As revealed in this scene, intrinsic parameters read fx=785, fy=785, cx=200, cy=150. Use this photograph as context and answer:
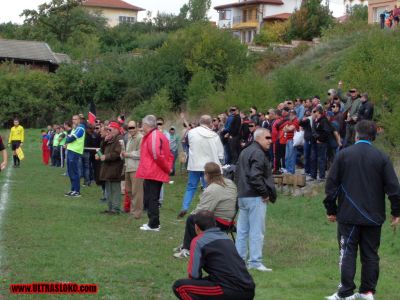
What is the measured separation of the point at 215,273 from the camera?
7457mm

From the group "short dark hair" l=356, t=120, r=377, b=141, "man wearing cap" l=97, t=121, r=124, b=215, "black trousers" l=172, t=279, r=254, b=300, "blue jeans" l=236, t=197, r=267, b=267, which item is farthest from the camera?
"man wearing cap" l=97, t=121, r=124, b=215

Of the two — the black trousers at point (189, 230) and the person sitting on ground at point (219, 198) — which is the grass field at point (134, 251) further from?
the person sitting on ground at point (219, 198)

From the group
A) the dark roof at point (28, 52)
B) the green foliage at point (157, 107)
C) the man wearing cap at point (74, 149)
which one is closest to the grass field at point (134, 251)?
the man wearing cap at point (74, 149)

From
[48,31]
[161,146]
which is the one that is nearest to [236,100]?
[161,146]

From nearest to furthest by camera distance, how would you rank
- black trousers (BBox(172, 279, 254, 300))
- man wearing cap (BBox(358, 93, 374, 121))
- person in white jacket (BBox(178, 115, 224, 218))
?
black trousers (BBox(172, 279, 254, 300)) → person in white jacket (BBox(178, 115, 224, 218)) → man wearing cap (BBox(358, 93, 374, 121))

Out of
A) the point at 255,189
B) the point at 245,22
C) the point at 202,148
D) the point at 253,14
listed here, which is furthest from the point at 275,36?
the point at 255,189

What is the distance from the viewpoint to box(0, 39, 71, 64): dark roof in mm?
80938

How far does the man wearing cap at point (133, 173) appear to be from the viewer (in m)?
16.1

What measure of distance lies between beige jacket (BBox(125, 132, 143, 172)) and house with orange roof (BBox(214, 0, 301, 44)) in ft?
284

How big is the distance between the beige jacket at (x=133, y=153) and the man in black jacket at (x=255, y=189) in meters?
5.64

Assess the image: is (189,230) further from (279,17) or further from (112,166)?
(279,17)

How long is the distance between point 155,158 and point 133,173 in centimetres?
240

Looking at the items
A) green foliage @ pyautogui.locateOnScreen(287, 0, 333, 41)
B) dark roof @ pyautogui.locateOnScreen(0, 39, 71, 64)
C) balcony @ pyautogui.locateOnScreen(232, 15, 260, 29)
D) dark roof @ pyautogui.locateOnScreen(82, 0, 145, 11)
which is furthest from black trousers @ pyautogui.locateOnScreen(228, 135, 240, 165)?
dark roof @ pyautogui.locateOnScreen(82, 0, 145, 11)

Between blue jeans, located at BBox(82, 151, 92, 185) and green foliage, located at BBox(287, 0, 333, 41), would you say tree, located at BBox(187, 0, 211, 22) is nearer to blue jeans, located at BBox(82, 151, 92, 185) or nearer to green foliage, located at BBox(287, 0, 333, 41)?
green foliage, located at BBox(287, 0, 333, 41)
